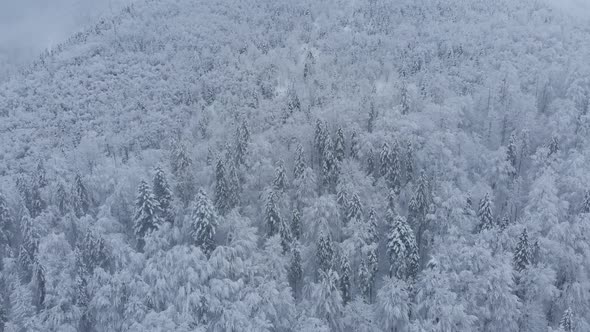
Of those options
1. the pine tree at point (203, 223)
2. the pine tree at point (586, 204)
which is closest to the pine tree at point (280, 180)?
the pine tree at point (203, 223)

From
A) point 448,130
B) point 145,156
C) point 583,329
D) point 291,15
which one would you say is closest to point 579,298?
point 583,329

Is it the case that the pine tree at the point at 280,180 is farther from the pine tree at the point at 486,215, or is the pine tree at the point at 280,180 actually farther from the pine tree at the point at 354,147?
the pine tree at the point at 486,215

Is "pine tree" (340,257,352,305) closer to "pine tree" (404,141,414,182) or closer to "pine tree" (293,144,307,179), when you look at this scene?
"pine tree" (293,144,307,179)

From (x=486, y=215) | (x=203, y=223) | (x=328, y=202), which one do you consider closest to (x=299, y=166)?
(x=328, y=202)

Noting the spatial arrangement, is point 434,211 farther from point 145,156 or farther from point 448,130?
point 145,156

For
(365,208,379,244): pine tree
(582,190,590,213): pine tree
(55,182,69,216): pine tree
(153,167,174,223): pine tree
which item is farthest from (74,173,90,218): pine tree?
(582,190,590,213): pine tree
